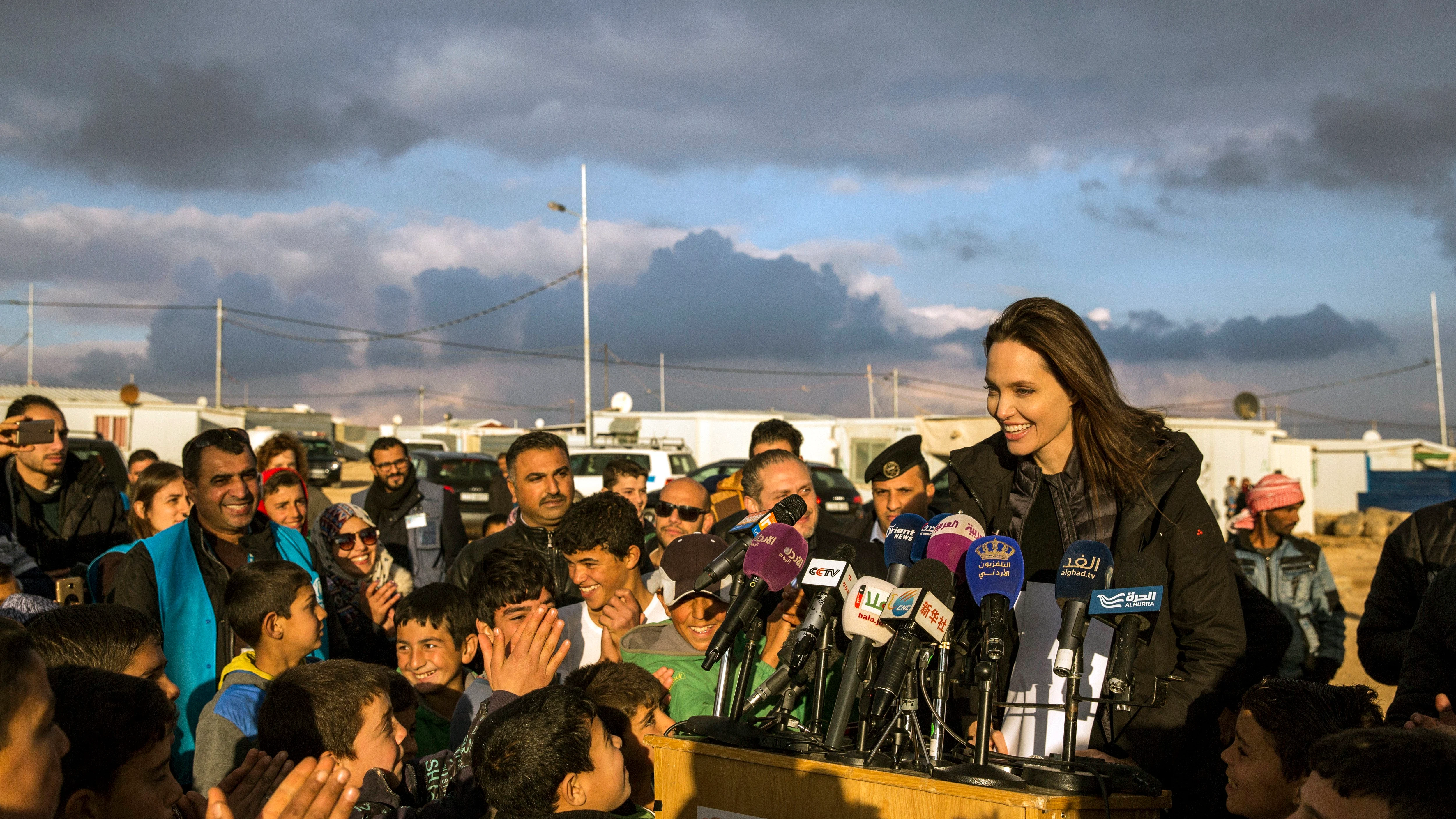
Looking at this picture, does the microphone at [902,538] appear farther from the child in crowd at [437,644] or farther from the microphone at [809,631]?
the child in crowd at [437,644]

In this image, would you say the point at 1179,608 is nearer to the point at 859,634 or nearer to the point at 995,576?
the point at 995,576

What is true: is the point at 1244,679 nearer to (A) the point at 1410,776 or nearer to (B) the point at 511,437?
(A) the point at 1410,776

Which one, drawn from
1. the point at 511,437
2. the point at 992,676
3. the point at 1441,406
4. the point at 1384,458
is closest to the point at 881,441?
the point at 511,437

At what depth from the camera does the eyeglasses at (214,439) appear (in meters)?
4.20

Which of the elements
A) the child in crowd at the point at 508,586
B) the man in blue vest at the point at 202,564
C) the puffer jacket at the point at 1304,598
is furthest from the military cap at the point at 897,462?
the man in blue vest at the point at 202,564

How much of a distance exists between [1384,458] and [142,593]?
40365mm

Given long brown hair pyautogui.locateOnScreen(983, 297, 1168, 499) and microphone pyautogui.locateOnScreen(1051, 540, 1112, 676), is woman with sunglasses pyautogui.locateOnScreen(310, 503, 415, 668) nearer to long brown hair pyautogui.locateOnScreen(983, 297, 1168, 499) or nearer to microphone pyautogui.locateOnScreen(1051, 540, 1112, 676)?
long brown hair pyautogui.locateOnScreen(983, 297, 1168, 499)

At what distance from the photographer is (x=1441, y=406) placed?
177ft

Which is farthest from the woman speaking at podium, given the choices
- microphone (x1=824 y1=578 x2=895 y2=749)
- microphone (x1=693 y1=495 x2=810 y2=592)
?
microphone (x1=824 y1=578 x2=895 y2=749)

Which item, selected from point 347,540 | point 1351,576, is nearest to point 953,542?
point 347,540

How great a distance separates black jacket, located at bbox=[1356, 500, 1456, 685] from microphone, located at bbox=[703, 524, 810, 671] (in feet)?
7.77

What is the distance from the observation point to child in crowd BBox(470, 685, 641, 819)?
2549 mm

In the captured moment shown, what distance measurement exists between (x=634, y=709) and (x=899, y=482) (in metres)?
2.68

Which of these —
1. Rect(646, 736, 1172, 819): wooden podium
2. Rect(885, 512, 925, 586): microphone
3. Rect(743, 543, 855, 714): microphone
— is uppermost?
Rect(885, 512, 925, 586): microphone
